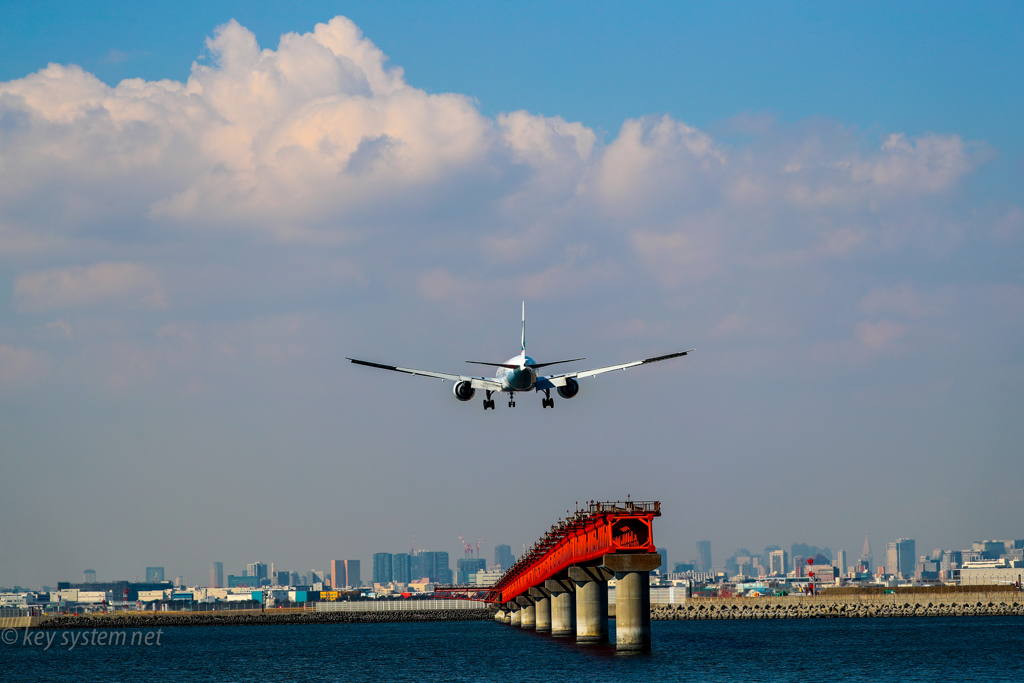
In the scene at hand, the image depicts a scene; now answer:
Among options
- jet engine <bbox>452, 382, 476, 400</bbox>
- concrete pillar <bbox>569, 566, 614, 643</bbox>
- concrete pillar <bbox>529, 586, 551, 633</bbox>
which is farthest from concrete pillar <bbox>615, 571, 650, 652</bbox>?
concrete pillar <bbox>529, 586, 551, 633</bbox>

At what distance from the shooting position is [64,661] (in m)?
126

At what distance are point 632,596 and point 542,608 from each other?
63.3 metres

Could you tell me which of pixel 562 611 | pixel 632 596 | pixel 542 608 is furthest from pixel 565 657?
pixel 542 608

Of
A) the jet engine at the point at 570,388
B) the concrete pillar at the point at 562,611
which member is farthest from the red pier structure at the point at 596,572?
the jet engine at the point at 570,388

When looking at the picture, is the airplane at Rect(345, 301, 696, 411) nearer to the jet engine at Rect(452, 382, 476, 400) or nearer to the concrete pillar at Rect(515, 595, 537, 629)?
the jet engine at Rect(452, 382, 476, 400)

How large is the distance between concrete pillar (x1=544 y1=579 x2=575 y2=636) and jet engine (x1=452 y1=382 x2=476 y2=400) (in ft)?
172

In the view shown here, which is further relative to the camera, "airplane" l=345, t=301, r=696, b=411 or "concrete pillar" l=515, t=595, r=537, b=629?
"concrete pillar" l=515, t=595, r=537, b=629

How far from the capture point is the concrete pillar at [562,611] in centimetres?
12925

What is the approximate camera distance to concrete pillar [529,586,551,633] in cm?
14540

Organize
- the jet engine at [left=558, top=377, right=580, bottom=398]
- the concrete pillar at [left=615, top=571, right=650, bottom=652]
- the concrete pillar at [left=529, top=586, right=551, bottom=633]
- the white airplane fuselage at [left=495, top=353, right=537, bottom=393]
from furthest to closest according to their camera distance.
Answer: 1. the concrete pillar at [left=529, top=586, right=551, bottom=633]
2. the concrete pillar at [left=615, top=571, right=650, bottom=652]
3. the jet engine at [left=558, top=377, right=580, bottom=398]
4. the white airplane fuselage at [left=495, top=353, right=537, bottom=393]

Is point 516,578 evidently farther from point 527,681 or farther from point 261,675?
point 527,681

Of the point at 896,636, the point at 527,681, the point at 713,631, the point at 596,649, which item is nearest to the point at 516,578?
the point at 713,631

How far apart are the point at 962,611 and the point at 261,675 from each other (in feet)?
475

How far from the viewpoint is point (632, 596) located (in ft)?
286
